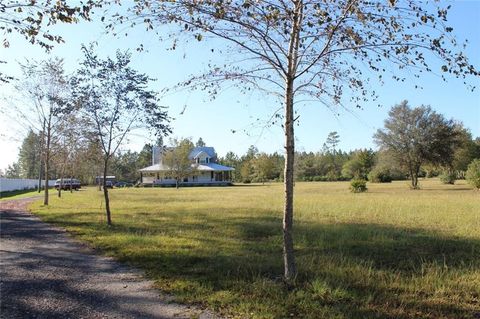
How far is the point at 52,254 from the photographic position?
33.6 ft

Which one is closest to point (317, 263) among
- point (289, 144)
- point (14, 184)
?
point (289, 144)

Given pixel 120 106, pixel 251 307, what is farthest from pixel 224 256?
pixel 120 106

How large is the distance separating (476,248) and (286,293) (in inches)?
Answer: 225

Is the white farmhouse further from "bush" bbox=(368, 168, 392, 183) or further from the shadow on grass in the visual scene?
the shadow on grass

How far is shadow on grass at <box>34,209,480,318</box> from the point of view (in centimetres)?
609

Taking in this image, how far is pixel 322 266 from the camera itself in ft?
26.8

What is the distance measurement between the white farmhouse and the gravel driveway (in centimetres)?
6558

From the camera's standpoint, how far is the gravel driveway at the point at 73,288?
589 cm

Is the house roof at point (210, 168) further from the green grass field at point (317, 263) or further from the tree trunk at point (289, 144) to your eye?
the tree trunk at point (289, 144)

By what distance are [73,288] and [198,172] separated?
7186 cm

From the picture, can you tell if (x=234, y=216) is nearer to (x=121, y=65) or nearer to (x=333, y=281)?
(x=121, y=65)

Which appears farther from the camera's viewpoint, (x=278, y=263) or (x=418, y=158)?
(x=418, y=158)

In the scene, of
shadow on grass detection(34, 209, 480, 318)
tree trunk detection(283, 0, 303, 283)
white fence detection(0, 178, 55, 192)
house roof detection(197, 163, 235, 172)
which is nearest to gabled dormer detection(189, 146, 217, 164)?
house roof detection(197, 163, 235, 172)

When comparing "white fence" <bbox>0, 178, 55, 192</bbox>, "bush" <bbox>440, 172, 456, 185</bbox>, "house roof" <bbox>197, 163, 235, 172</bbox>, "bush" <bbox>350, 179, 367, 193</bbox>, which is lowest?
"white fence" <bbox>0, 178, 55, 192</bbox>
